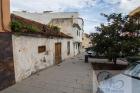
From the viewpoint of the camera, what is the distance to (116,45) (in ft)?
60.6

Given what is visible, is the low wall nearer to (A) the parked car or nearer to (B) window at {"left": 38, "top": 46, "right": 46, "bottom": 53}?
Result: (B) window at {"left": 38, "top": 46, "right": 46, "bottom": 53}

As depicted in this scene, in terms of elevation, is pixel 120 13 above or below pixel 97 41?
above

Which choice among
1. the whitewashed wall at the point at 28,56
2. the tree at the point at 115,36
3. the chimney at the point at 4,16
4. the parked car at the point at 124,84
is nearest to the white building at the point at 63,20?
the tree at the point at 115,36

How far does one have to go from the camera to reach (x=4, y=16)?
33.3ft

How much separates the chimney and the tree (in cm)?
993

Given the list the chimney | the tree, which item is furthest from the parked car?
the tree

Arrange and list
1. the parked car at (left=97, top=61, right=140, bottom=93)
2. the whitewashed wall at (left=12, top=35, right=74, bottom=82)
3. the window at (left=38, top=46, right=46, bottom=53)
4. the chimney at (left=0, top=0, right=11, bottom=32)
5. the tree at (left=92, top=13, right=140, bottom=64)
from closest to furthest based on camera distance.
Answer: the parked car at (left=97, top=61, right=140, bottom=93) → the chimney at (left=0, top=0, right=11, bottom=32) → the whitewashed wall at (left=12, top=35, right=74, bottom=82) → the window at (left=38, top=46, right=46, bottom=53) → the tree at (left=92, top=13, right=140, bottom=64)

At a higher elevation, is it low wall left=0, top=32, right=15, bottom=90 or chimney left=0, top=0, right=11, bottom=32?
chimney left=0, top=0, right=11, bottom=32

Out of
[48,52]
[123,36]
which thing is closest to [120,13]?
[123,36]

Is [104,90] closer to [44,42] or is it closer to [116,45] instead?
[44,42]

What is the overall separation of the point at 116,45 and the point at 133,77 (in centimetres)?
1362

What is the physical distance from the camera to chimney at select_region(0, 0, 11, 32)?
9937 mm

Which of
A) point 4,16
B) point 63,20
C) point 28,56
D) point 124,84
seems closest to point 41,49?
point 28,56

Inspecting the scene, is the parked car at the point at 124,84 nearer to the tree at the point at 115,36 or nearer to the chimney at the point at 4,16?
the chimney at the point at 4,16
